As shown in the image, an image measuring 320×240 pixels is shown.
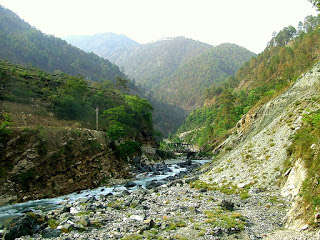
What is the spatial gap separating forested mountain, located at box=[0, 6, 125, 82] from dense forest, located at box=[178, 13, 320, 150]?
8945 centimetres

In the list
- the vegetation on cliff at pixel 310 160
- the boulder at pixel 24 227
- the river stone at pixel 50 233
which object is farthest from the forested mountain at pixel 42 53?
the vegetation on cliff at pixel 310 160

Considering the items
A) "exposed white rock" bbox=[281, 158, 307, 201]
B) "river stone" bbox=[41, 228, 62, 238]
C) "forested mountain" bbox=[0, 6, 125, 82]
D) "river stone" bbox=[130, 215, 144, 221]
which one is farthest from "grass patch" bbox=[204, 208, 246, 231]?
"forested mountain" bbox=[0, 6, 125, 82]

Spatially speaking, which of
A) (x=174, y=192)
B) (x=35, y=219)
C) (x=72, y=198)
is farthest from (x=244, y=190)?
(x=72, y=198)

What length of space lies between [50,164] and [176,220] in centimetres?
2299

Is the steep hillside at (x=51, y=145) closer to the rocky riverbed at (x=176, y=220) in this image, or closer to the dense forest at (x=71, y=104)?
the dense forest at (x=71, y=104)

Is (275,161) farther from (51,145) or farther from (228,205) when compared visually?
(51,145)

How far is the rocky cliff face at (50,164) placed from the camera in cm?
2823

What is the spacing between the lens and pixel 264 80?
3930 inches

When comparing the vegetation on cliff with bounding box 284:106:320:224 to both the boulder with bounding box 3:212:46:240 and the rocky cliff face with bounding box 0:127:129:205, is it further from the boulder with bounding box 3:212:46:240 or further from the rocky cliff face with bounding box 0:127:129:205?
the rocky cliff face with bounding box 0:127:129:205

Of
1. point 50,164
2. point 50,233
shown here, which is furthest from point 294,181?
point 50,164

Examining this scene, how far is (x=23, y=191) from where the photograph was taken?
28.0 meters

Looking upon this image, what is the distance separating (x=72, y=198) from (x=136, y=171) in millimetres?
20430

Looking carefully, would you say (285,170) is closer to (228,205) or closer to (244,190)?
(244,190)

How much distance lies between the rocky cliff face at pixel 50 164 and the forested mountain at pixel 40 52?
392ft
